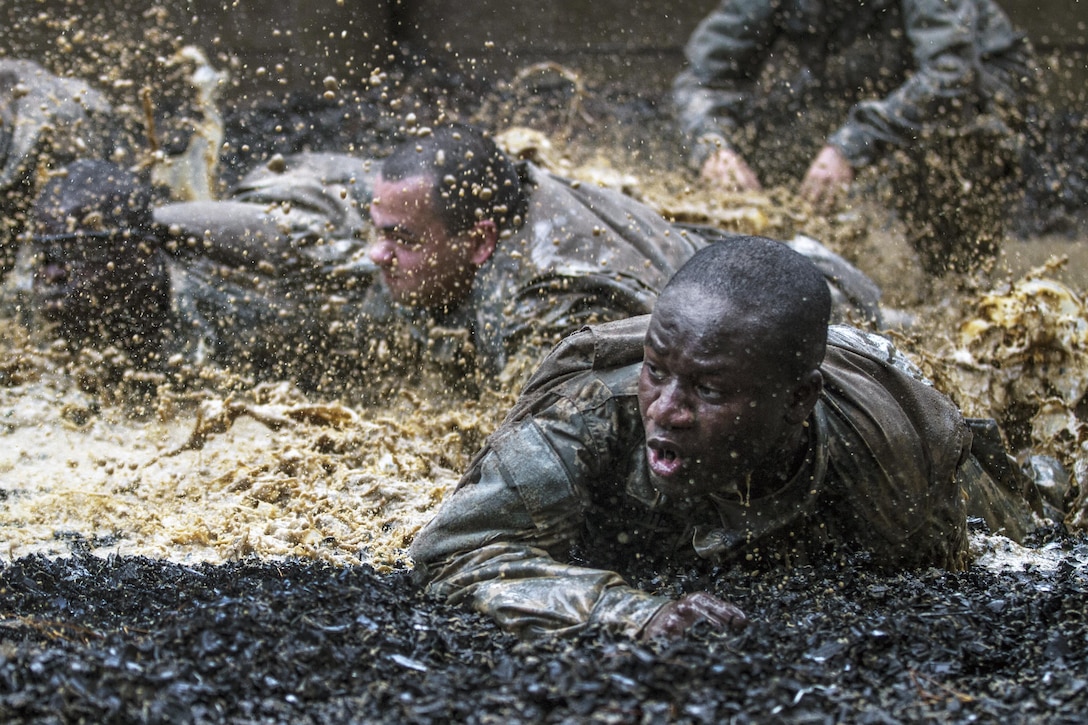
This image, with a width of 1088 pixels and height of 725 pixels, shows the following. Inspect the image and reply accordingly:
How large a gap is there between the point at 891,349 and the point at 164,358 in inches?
126

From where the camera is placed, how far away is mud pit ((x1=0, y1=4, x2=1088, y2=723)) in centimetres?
245

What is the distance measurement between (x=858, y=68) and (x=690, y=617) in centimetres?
602

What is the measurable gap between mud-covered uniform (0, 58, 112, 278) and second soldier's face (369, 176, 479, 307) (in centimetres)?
182

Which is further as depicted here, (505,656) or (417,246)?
(417,246)

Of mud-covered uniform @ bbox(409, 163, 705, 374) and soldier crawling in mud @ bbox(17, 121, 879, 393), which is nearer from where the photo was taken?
mud-covered uniform @ bbox(409, 163, 705, 374)

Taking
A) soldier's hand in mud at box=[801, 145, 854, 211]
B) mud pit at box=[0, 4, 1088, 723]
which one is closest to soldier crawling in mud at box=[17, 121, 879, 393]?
mud pit at box=[0, 4, 1088, 723]

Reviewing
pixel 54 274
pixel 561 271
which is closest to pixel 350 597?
pixel 561 271

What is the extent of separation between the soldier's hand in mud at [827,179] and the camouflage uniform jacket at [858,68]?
2.9 inches

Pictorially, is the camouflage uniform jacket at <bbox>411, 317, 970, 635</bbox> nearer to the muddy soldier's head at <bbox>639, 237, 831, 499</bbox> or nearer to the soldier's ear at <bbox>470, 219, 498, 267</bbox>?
the muddy soldier's head at <bbox>639, 237, 831, 499</bbox>

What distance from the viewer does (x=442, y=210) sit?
16.3ft

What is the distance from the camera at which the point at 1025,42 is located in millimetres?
7734

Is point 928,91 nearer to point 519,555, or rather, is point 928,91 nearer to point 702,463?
point 702,463

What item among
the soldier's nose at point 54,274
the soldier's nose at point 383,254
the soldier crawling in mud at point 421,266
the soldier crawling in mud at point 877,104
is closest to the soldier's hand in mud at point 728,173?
the soldier crawling in mud at point 877,104

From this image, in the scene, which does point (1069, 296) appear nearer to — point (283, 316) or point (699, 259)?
point (699, 259)
